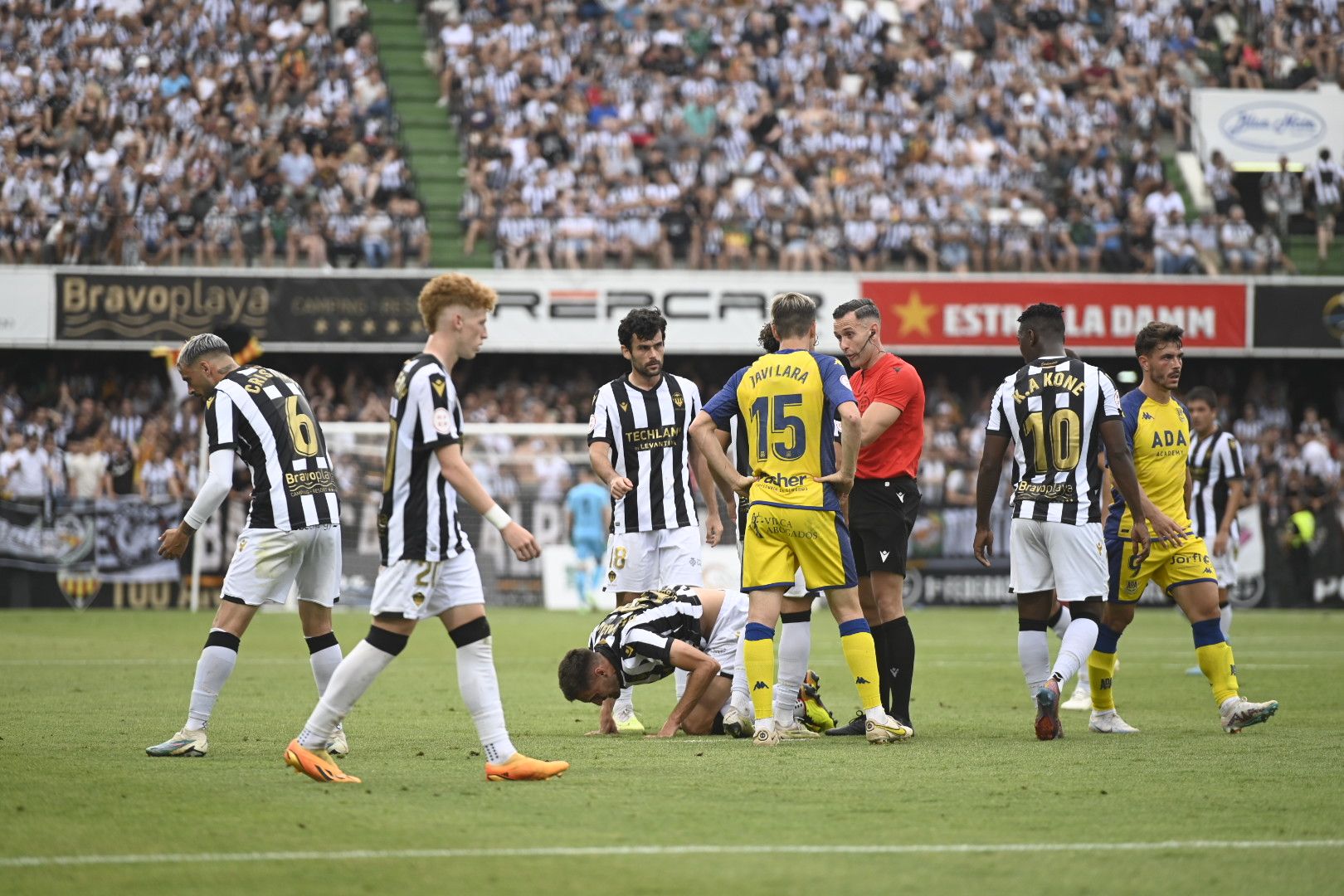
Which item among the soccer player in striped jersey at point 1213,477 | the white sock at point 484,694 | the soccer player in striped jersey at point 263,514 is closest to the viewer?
the white sock at point 484,694

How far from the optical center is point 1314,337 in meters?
28.1

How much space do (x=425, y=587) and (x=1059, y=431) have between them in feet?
13.0

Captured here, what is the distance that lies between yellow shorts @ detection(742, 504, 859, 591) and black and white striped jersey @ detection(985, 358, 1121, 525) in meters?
1.28

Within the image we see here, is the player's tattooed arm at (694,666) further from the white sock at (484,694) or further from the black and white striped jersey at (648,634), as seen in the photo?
the white sock at (484,694)

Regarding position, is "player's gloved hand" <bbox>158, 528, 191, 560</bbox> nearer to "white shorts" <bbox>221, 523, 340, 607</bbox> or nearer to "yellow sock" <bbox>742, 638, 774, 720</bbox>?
"white shorts" <bbox>221, 523, 340, 607</bbox>

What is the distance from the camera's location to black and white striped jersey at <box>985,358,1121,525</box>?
9164 millimetres

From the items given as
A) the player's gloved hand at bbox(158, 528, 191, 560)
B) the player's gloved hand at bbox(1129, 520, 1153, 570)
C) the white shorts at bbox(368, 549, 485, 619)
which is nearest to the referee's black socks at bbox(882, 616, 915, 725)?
the player's gloved hand at bbox(1129, 520, 1153, 570)

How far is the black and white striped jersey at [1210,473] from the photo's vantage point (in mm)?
13898

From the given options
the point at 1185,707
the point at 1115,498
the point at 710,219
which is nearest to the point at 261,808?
the point at 1115,498

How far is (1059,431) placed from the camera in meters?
9.20

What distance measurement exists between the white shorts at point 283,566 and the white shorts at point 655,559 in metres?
2.11

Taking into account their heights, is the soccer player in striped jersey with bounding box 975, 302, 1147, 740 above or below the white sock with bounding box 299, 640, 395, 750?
above

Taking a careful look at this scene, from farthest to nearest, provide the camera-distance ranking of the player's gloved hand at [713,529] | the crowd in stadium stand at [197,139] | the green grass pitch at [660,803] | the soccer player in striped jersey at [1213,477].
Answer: the crowd in stadium stand at [197,139] → the soccer player in striped jersey at [1213,477] → the player's gloved hand at [713,529] → the green grass pitch at [660,803]

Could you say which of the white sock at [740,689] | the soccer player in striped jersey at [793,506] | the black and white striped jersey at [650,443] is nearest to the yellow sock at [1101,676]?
the soccer player in striped jersey at [793,506]
